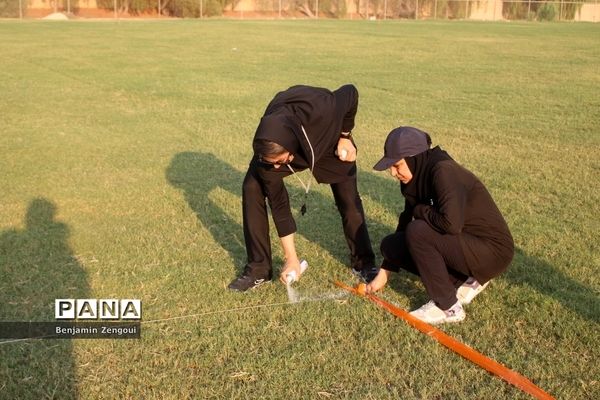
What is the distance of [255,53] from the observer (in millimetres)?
26047

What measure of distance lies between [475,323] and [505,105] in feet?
33.8

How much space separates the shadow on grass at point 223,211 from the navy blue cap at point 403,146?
4.81ft

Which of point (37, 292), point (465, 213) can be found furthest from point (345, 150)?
point (37, 292)

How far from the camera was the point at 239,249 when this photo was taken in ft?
19.8

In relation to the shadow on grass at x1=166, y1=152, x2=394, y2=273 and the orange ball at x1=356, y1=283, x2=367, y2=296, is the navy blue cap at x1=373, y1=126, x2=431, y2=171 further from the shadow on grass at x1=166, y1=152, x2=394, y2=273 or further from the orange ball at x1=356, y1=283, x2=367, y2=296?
the shadow on grass at x1=166, y1=152, x2=394, y2=273

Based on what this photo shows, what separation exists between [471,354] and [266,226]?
1.84m

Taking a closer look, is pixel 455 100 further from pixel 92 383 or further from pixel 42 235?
pixel 92 383

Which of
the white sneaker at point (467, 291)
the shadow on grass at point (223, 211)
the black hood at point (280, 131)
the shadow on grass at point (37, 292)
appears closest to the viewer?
the shadow on grass at point (37, 292)

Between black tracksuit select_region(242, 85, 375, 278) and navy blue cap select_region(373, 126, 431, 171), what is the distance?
50 centimetres

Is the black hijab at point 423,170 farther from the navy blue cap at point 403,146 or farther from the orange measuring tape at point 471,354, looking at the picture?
the orange measuring tape at point 471,354

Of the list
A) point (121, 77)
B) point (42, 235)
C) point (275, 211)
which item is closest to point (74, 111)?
point (121, 77)

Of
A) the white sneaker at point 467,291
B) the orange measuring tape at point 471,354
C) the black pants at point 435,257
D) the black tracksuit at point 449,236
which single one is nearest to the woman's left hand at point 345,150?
the black tracksuit at point 449,236

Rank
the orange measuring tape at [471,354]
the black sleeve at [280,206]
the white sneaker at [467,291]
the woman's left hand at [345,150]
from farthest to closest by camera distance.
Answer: the woman's left hand at [345,150] → the black sleeve at [280,206] → the white sneaker at [467,291] → the orange measuring tape at [471,354]

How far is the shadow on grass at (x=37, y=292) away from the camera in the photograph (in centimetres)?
391
